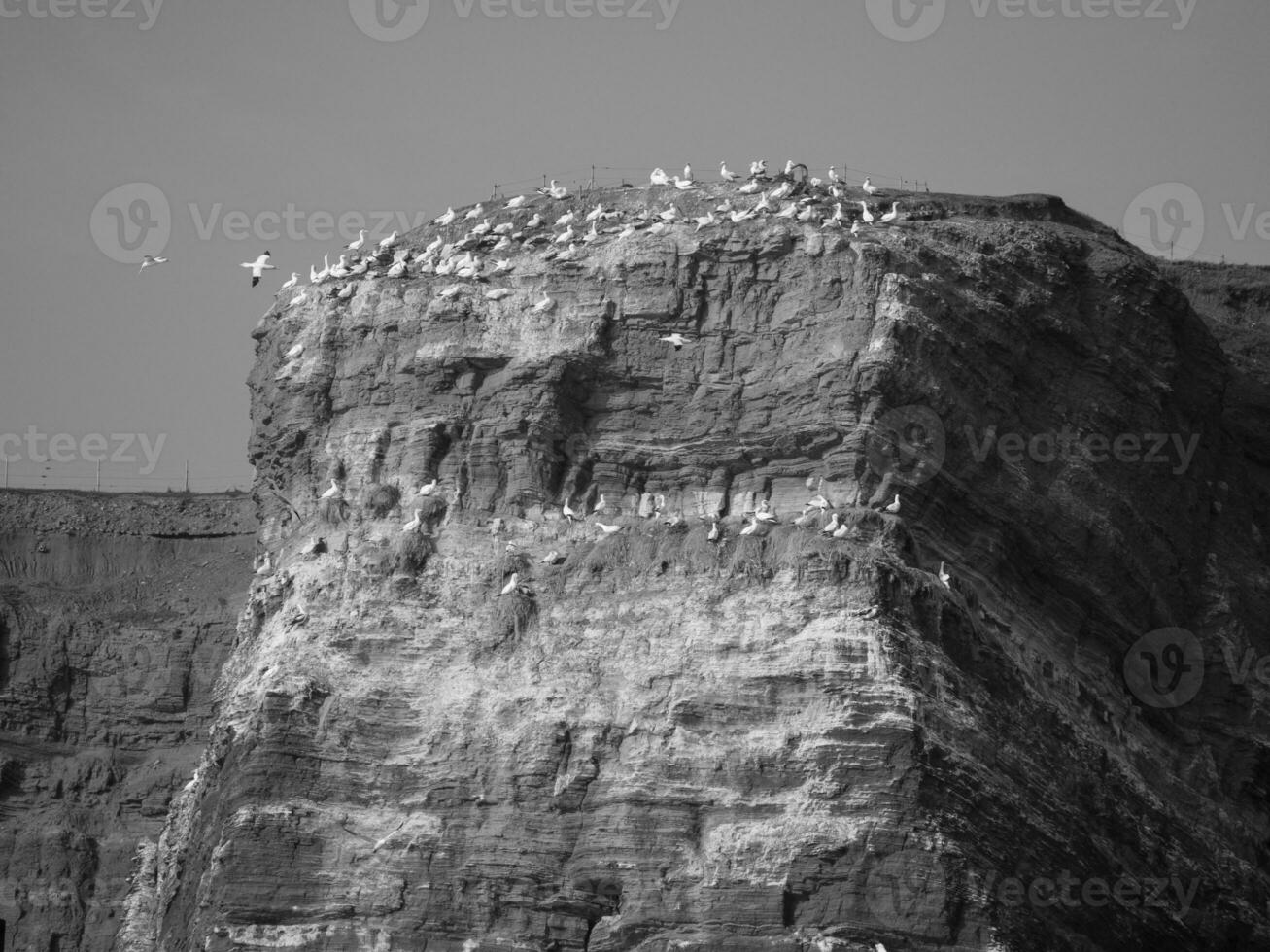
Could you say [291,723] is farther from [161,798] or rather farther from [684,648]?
[161,798]

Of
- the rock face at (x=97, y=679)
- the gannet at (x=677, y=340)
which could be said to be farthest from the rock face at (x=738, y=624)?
the rock face at (x=97, y=679)

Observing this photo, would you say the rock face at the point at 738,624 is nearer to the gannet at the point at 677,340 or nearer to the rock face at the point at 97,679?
the gannet at the point at 677,340

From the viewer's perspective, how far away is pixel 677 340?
6881 centimetres

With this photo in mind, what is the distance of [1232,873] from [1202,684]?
6.05 metres

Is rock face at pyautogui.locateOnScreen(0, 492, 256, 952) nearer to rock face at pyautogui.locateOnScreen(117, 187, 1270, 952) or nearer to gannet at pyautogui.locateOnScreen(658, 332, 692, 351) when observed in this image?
rock face at pyautogui.locateOnScreen(117, 187, 1270, 952)

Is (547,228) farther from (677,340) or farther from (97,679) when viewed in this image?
(97,679)

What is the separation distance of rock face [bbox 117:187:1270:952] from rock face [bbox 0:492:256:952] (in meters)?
2.77

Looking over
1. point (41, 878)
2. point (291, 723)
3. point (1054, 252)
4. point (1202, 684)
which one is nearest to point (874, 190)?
point (1054, 252)

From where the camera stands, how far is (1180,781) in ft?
232

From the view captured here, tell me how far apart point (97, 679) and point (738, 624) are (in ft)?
68.9

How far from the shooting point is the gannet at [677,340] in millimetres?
68812

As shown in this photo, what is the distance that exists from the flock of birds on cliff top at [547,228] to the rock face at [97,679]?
34.5ft

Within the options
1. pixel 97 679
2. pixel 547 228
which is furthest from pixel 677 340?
pixel 97 679

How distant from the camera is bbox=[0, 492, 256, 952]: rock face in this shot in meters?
77.3
